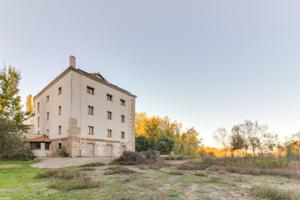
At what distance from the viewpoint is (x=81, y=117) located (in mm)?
22812

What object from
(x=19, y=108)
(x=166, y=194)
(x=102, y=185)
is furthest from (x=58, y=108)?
(x=166, y=194)

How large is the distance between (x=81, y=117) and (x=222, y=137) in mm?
16656

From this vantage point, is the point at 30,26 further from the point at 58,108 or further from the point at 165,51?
the point at 165,51

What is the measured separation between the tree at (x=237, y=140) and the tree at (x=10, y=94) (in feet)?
74.4

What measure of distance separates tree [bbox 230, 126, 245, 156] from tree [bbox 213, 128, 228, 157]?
2734mm

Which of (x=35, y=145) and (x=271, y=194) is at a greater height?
(x=271, y=194)

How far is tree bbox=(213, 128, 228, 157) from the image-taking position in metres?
25.3

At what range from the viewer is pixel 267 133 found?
20.0 meters

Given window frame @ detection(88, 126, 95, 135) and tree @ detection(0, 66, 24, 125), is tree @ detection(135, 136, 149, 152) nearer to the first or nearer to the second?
window frame @ detection(88, 126, 95, 135)

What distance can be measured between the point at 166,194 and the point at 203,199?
95 cm

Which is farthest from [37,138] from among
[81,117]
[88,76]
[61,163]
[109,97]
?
[61,163]

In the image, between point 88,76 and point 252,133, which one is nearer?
point 252,133

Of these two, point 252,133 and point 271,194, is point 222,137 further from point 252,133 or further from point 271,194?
point 271,194

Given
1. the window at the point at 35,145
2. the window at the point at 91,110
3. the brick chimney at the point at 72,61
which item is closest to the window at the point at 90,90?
the window at the point at 91,110
